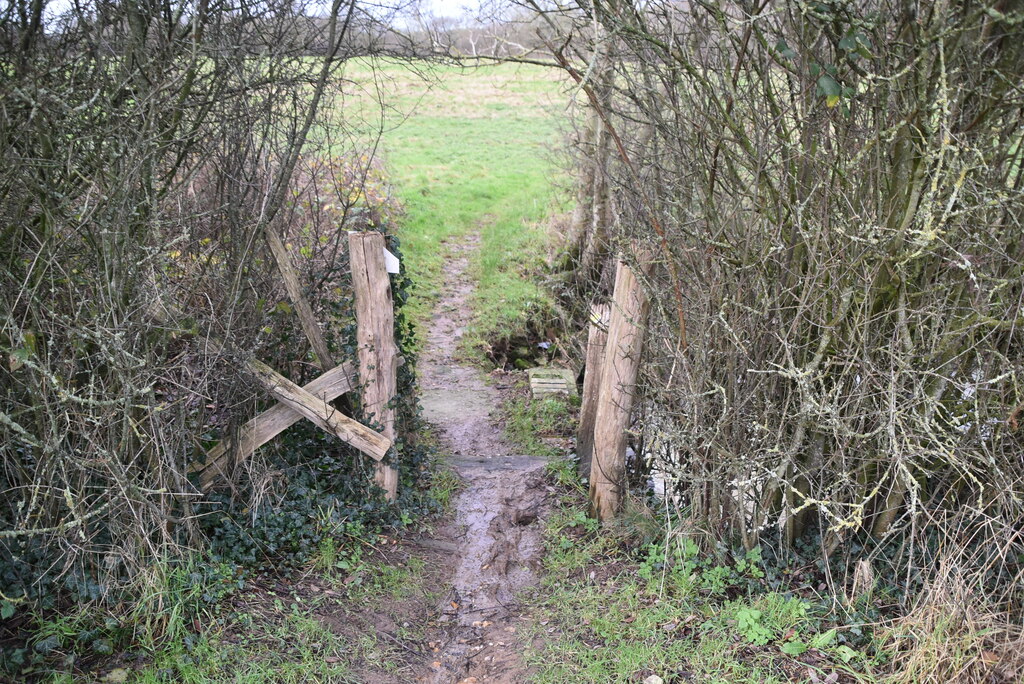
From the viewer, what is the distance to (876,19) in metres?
3.83

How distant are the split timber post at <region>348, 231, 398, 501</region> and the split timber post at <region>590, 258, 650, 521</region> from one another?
60.2 inches

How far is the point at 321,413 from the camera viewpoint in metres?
5.59

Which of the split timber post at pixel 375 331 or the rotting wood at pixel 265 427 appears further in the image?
the split timber post at pixel 375 331

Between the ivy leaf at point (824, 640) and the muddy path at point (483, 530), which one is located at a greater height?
the ivy leaf at point (824, 640)

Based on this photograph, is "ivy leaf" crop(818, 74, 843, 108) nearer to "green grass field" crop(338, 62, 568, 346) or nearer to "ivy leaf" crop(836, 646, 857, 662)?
"ivy leaf" crop(836, 646, 857, 662)

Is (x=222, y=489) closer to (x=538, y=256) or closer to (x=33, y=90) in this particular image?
(x=33, y=90)

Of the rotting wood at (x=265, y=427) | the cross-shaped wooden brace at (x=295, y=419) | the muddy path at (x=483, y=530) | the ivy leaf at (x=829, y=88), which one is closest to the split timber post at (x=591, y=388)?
the muddy path at (x=483, y=530)

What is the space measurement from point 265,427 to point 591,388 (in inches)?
107

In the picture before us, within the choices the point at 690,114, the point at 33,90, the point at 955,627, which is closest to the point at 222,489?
the point at 33,90

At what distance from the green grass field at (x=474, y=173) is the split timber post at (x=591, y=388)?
7.76 ft

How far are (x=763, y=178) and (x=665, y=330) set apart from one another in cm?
111

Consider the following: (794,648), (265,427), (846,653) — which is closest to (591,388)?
(265,427)

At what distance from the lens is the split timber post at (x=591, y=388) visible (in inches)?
→ 262

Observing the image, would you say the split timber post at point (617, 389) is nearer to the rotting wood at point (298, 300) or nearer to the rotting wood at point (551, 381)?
the rotting wood at point (298, 300)
